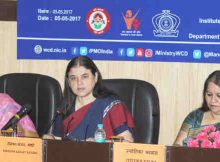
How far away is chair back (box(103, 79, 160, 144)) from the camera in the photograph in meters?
2.88

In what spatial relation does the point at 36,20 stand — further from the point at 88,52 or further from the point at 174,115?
the point at 174,115

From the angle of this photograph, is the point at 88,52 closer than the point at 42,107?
No

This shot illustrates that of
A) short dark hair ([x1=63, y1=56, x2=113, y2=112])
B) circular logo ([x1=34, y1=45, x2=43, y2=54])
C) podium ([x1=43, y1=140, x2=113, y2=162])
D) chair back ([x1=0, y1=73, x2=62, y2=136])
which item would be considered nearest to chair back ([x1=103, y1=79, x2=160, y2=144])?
short dark hair ([x1=63, y1=56, x2=113, y2=112])

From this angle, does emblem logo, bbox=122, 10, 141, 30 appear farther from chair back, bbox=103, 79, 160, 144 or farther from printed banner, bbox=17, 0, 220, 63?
chair back, bbox=103, 79, 160, 144

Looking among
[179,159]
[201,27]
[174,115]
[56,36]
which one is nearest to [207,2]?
[201,27]

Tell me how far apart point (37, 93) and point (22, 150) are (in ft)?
4.12

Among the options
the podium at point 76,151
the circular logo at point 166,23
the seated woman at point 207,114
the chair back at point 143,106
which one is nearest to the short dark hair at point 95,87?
the chair back at point 143,106

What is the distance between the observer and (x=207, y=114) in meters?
2.74

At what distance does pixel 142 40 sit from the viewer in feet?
11.4

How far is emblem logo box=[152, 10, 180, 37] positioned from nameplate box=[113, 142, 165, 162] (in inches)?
68.2

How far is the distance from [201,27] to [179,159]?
1.79 meters

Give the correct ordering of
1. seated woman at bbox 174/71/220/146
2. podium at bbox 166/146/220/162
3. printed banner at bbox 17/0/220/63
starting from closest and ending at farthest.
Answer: podium at bbox 166/146/220/162
seated woman at bbox 174/71/220/146
printed banner at bbox 17/0/220/63

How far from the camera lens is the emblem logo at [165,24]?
3436 mm

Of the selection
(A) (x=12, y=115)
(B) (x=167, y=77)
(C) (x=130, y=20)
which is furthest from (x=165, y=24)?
(A) (x=12, y=115)
